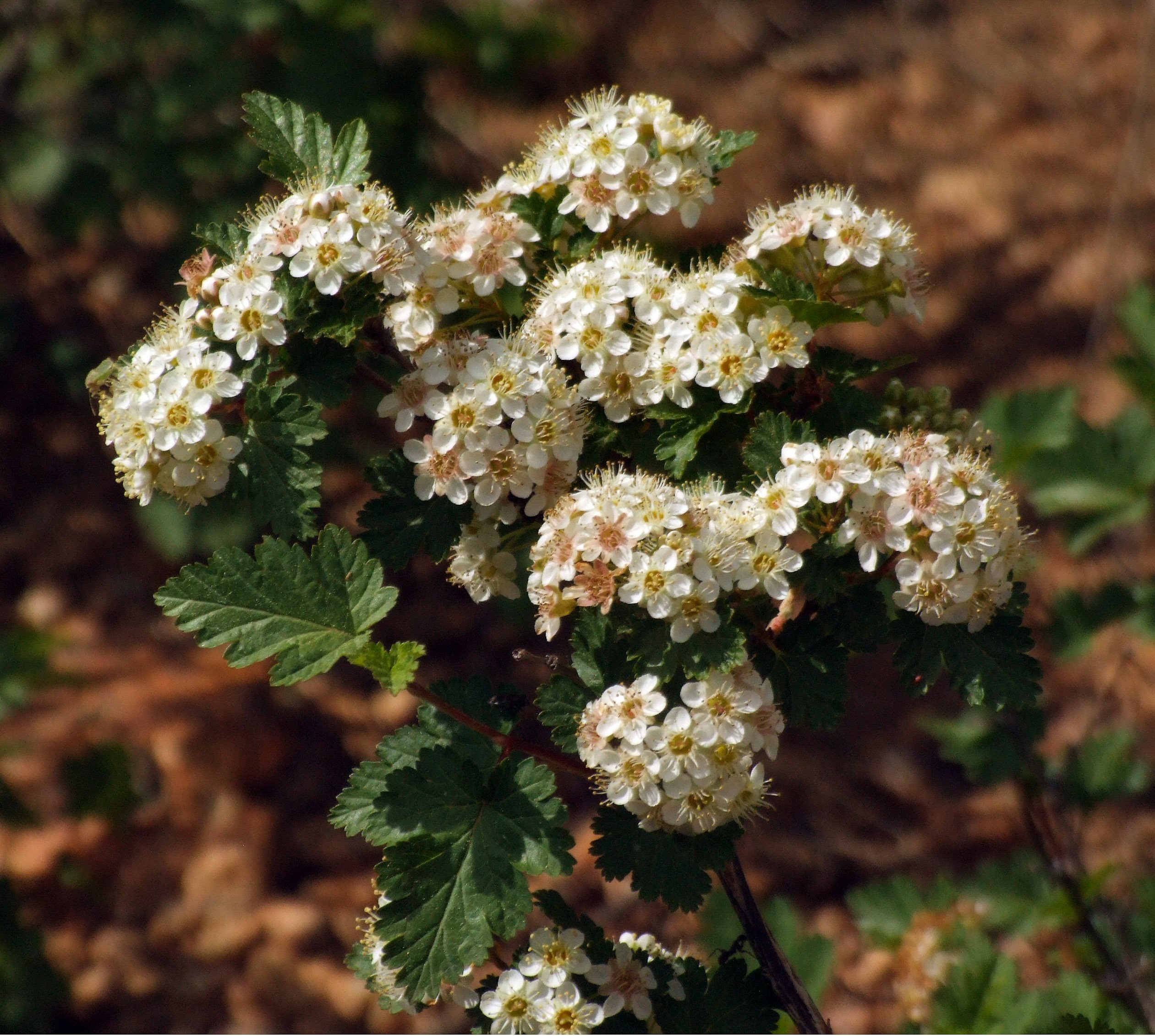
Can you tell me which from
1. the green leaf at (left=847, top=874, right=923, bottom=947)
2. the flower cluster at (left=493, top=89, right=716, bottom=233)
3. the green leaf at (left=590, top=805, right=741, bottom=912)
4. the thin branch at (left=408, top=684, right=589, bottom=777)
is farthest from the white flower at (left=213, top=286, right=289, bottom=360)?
the green leaf at (left=847, top=874, right=923, bottom=947)

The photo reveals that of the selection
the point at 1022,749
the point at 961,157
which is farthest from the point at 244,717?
the point at 961,157

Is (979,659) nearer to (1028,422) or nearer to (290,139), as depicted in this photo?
(290,139)

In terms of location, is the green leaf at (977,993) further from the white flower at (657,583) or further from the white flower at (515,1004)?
the white flower at (657,583)

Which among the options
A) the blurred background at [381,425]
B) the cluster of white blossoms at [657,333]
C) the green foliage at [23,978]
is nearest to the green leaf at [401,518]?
the cluster of white blossoms at [657,333]

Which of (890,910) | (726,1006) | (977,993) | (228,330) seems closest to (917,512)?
(726,1006)

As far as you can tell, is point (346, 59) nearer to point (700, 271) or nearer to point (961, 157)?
point (700, 271)

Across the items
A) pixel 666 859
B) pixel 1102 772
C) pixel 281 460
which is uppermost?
pixel 281 460
